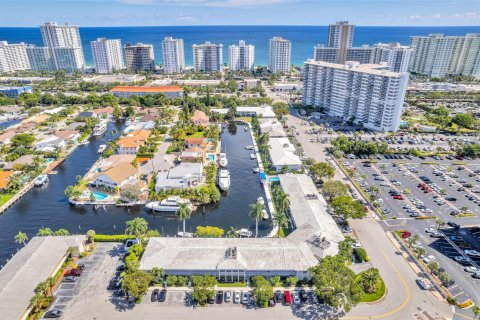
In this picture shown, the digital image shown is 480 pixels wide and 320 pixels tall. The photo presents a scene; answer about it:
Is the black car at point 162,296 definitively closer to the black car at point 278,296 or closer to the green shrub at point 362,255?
the black car at point 278,296

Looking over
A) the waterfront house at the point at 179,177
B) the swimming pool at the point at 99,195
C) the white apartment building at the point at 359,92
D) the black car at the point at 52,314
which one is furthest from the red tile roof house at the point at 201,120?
the black car at the point at 52,314

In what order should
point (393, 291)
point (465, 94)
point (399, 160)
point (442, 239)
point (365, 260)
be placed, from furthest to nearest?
point (465, 94) < point (399, 160) < point (442, 239) < point (365, 260) < point (393, 291)

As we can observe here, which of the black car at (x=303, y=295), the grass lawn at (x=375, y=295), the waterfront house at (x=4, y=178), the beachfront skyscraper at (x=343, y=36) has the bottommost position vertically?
the grass lawn at (x=375, y=295)

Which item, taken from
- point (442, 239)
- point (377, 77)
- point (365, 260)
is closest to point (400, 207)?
point (442, 239)

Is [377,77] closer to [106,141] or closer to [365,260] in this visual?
[365,260]

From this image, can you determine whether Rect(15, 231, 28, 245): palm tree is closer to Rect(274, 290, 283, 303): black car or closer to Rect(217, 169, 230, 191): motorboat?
Rect(217, 169, 230, 191): motorboat

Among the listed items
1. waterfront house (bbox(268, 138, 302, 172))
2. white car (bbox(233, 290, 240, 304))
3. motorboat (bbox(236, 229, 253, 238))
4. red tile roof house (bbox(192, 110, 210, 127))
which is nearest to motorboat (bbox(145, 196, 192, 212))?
motorboat (bbox(236, 229, 253, 238))
